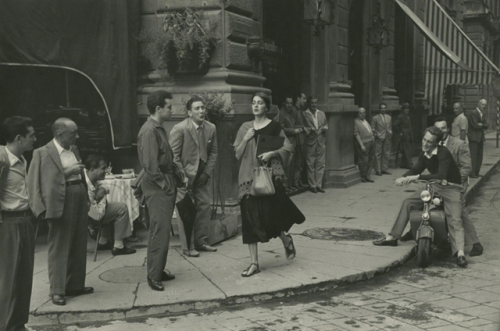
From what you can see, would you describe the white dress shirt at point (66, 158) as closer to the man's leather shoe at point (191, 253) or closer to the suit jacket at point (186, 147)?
the suit jacket at point (186, 147)

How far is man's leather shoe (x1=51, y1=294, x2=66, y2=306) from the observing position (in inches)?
225

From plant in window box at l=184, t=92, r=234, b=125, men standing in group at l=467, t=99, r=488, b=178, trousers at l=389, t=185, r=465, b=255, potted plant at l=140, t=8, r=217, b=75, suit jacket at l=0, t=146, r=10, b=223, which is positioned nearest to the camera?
suit jacket at l=0, t=146, r=10, b=223

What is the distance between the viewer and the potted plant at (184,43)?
9164 mm

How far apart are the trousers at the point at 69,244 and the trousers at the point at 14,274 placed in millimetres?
881

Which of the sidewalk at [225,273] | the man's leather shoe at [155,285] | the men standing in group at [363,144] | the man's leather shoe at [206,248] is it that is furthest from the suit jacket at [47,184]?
the men standing in group at [363,144]

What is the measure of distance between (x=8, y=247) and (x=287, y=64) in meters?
9.29

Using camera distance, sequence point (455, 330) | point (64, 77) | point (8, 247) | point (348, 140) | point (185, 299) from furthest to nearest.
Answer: point (348, 140) < point (64, 77) < point (185, 299) < point (455, 330) < point (8, 247)

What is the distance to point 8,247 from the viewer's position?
481 centimetres

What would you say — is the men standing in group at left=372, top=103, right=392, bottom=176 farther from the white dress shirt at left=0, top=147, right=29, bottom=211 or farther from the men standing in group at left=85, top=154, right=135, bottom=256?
the white dress shirt at left=0, top=147, right=29, bottom=211

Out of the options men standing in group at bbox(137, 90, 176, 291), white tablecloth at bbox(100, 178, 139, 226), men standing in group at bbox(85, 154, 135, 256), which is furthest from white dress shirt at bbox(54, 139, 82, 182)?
white tablecloth at bbox(100, 178, 139, 226)

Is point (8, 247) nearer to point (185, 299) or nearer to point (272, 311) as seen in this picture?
point (185, 299)

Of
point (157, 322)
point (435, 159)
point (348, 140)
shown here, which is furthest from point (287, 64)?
point (157, 322)

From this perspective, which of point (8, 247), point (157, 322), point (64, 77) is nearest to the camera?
point (8, 247)

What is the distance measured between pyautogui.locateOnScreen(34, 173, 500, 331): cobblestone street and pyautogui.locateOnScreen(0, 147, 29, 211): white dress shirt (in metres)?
1.24
